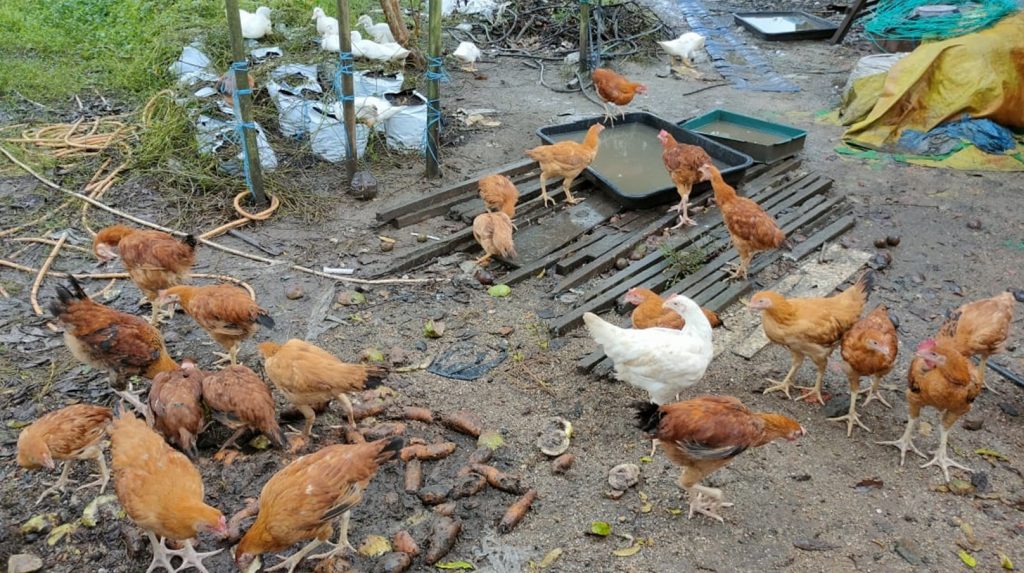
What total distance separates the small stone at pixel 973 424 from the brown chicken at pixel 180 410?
525 centimetres

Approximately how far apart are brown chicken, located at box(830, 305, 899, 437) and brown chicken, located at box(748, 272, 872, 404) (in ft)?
0.34

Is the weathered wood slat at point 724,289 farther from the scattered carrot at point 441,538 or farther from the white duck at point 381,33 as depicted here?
the white duck at point 381,33

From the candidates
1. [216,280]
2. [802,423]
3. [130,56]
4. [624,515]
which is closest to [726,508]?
[624,515]

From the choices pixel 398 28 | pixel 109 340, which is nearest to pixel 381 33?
pixel 398 28

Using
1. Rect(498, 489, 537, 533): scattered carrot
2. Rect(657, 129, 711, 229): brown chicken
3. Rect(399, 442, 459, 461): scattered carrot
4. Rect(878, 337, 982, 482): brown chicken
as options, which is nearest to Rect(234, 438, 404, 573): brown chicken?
Rect(399, 442, 459, 461): scattered carrot

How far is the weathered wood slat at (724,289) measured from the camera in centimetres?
556

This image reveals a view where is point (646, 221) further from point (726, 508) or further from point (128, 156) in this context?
point (128, 156)

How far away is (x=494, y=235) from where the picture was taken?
667 cm

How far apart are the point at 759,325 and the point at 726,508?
87.8 inches

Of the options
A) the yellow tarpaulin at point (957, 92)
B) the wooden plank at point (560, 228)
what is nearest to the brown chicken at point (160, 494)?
the wooden plank at point (560, 228)

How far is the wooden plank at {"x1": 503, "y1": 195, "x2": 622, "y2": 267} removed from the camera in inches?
282

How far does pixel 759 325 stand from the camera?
20.4ft

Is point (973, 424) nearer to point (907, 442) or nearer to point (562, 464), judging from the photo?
point (907, 442)

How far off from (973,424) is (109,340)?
6050 millimetres
